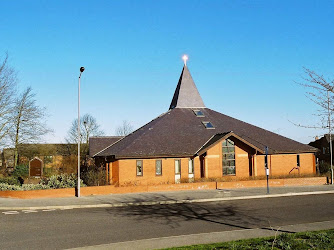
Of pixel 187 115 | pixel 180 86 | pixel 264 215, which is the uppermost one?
pixel 180 86

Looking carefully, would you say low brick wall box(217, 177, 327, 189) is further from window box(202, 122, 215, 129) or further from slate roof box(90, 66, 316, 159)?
window box(202, 122, 215, 129)

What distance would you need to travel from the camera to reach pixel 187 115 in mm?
37094

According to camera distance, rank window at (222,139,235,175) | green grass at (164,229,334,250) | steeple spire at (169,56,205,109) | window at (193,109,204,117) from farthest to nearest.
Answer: steeple spire at (169,56,205,109) → window at (193,109,204,117) → window at (222,139,235,175) → green grass at (164,229,334,250)

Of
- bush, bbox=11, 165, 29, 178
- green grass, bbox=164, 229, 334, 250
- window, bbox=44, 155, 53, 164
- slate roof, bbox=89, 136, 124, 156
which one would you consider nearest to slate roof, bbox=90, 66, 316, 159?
slate roof, bbox=89, 136, 124, 156

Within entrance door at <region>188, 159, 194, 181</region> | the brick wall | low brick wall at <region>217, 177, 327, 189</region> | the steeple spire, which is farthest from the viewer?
the steeple spire

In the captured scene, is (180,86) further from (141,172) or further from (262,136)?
(141,172)

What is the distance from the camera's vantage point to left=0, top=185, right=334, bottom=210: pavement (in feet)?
65.3

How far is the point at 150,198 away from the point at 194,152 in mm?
9005

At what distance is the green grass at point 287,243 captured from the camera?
992 centimetres

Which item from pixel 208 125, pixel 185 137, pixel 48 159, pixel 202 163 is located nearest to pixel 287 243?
pixel 202 163

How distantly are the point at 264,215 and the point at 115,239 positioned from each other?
750 centimetres

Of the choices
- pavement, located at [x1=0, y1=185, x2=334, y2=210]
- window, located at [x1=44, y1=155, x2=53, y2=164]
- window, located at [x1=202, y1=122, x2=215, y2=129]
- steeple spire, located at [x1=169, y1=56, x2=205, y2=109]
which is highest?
steeple spire, located at [x1=169, y1=56, x2=205, y2=109]

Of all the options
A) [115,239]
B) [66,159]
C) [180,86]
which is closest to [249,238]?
[115,239]

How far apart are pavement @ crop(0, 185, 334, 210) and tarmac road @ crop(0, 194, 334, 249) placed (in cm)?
94
